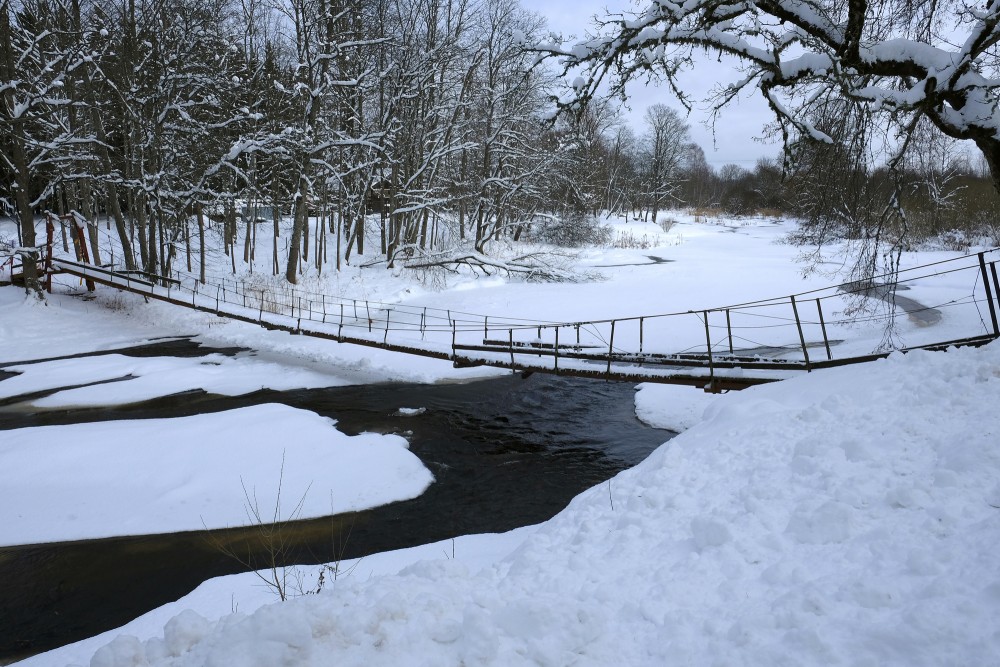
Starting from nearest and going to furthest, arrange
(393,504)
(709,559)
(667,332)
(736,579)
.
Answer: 1. (736,579)
2. (709,559)
3. (393,504)
4. (667,332)

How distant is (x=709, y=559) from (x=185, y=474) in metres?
7.42

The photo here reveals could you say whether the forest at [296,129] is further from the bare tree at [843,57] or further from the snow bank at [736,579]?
the snow bank at [736,579]

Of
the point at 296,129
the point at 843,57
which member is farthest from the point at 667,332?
the point at 296,129

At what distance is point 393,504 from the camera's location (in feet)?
25.4

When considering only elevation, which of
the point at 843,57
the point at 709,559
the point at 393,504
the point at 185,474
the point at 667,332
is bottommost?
the point at 393,504

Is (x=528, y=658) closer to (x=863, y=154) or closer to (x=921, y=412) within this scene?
(x=921, y=412)

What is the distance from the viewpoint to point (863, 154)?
8266mm

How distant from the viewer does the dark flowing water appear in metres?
5.71

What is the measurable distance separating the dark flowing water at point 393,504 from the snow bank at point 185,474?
1.07 ft

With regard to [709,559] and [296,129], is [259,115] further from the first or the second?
[709,559]

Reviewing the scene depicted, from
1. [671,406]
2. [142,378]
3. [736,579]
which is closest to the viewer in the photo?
[736,579]

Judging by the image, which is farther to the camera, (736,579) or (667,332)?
(667,332)

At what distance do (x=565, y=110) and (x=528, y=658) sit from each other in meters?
8.81

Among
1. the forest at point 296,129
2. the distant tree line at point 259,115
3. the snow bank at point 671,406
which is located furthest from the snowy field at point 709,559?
the distant tree line at point 259,115
